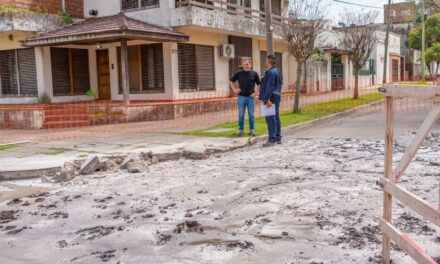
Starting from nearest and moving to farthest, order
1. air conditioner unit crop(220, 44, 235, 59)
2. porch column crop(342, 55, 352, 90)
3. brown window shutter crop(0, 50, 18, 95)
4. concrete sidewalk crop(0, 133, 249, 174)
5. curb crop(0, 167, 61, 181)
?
1. curb crop(0, 167, 61, 181)
2. concrete sidewalk crop(0, 133, 249, 174)
3. brown window shutter crop(0, 50, 18, 95)
4. air conditioner unit crop(220, 44, 235, 59)
5. porch column crop(342, 55, 352, 90)

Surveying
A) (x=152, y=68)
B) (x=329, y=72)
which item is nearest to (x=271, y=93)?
(x=152, y=68)

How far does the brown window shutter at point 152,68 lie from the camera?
62.4ft

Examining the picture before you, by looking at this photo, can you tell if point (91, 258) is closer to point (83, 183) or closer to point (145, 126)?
point (83, 183)

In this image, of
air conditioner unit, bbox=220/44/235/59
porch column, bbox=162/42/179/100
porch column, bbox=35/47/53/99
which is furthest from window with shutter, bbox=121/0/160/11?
air conditioner unit, bbox=220/44/235/59

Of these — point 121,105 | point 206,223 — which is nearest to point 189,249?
point 206,223

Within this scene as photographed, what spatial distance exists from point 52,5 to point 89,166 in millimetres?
13643

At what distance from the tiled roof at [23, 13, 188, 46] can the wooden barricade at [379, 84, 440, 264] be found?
1282cm

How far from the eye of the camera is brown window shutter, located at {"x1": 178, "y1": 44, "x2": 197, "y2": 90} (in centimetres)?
1939

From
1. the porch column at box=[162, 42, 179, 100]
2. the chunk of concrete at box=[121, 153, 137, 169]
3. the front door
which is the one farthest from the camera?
the front door

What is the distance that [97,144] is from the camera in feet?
37.7

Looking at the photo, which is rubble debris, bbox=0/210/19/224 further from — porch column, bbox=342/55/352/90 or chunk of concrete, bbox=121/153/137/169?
porch column, bbox=342/55/352/90

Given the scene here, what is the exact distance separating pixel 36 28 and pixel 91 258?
1558 cm

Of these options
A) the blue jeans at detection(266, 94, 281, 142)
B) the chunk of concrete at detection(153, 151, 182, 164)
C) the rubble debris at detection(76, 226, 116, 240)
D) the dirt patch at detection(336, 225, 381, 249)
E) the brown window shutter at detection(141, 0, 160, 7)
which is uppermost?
the brown window shutter at detection(141, 0, 160, 7)

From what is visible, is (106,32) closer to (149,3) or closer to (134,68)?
(149,3)
